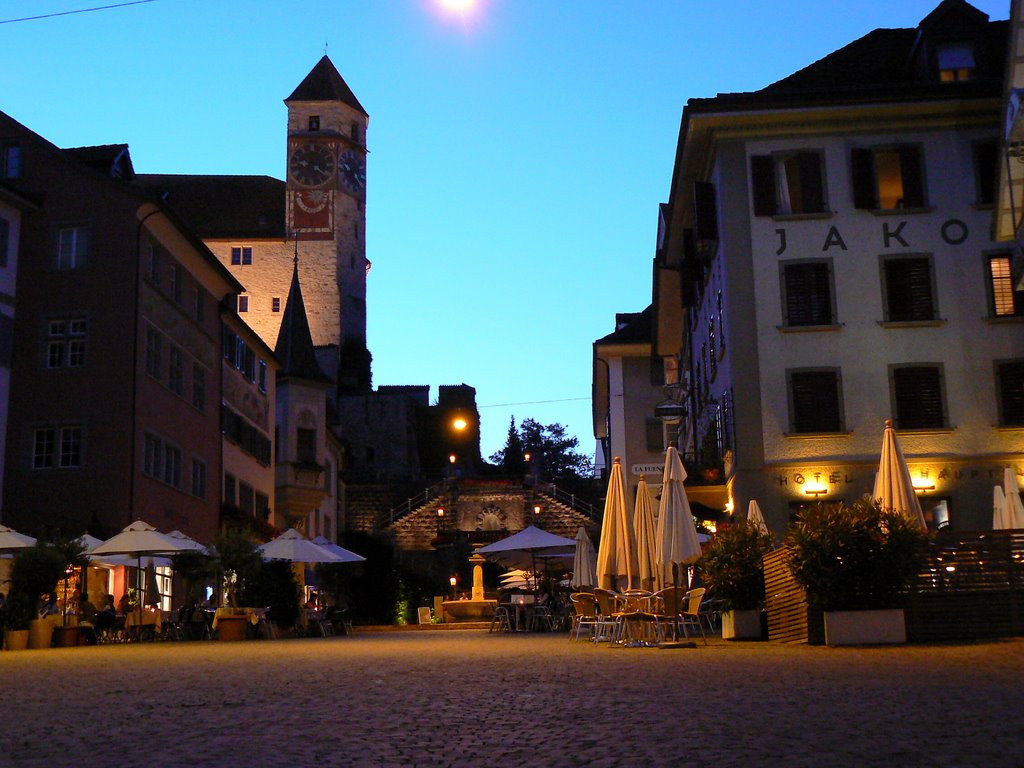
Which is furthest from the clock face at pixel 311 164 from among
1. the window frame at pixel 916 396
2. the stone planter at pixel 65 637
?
the stone planter at pixel 65 637

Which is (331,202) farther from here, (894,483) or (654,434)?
(894,483)

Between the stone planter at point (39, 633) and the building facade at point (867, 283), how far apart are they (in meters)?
14.0

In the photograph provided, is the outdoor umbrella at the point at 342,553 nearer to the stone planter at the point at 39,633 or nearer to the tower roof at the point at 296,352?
the stone planter at the point at 39,633

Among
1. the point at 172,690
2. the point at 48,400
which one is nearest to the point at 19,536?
the point at 48,400

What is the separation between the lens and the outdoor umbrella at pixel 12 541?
2612cm

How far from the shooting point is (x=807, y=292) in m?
30.2

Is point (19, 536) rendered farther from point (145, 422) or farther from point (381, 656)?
point (381, 656)

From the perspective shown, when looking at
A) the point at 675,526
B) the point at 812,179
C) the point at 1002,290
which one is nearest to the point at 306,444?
the point at 812,179

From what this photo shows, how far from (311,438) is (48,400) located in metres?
22.1

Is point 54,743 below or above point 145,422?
below

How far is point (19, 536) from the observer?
88.3 ft

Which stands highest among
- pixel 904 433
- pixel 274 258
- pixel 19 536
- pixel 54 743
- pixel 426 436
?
pixel 274 258

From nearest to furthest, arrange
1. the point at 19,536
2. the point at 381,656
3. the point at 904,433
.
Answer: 1. the point at 381,656
2. the point at 19,536
3. the point at 904,433

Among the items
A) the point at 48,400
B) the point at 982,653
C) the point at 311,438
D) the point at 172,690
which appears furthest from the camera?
the point at 311,438
